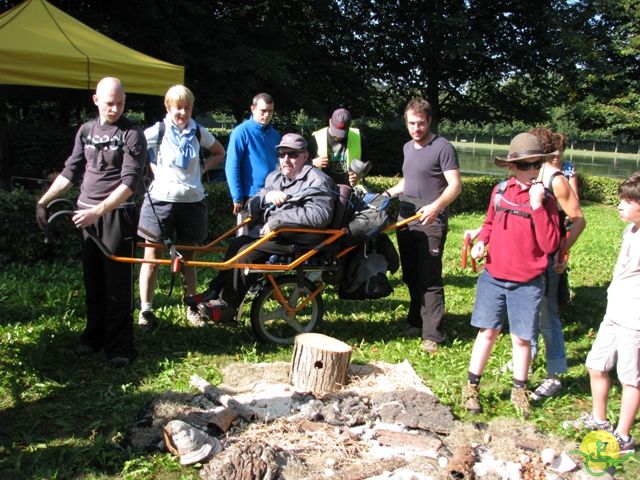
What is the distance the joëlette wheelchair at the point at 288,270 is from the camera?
4516 millimetres

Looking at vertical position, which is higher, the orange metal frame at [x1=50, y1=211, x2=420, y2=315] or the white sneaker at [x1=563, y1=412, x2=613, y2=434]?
the orange metal frame at [x1=50, y1=211, x2=420, y2=315]

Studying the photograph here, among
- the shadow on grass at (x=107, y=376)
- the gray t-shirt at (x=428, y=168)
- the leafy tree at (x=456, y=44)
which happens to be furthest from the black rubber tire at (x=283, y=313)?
the leafy tree at (x=456, y=44)

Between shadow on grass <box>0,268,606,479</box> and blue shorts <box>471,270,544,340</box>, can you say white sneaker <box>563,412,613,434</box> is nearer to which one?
shadow on grass <box>0,268,606,479</box>

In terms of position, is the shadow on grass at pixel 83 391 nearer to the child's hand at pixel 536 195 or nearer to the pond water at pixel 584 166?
the child's hand at pixel 536 195

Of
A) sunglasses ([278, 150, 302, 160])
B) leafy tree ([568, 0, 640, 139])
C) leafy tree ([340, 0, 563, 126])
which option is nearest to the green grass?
sunglasses ([278, 150, 302, 160])

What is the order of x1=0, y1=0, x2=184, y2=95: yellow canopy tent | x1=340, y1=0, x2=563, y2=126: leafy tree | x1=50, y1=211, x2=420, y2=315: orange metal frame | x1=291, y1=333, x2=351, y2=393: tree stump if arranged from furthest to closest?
x1=340, y1=0, x2=563, y2=126: leafy tree, x1=0, y1=0, x2=184, y2=95: yellow canopy tent, x1=50, y1=211, x2=420, y2=315: orange metal frame, x1=291, y1=333, x2=351, y2=393: tree stump

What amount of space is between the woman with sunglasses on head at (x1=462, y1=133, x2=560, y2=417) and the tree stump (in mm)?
841

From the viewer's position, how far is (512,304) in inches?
151

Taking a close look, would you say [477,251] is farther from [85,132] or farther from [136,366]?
[85,132]

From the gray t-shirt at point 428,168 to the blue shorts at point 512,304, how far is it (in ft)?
3.88

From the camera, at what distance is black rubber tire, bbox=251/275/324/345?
16.1ft

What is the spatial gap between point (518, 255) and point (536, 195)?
38cm

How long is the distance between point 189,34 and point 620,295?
12.8 m

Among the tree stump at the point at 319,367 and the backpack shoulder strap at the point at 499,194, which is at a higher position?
the backpack shoulder strap at the point at 499,194
